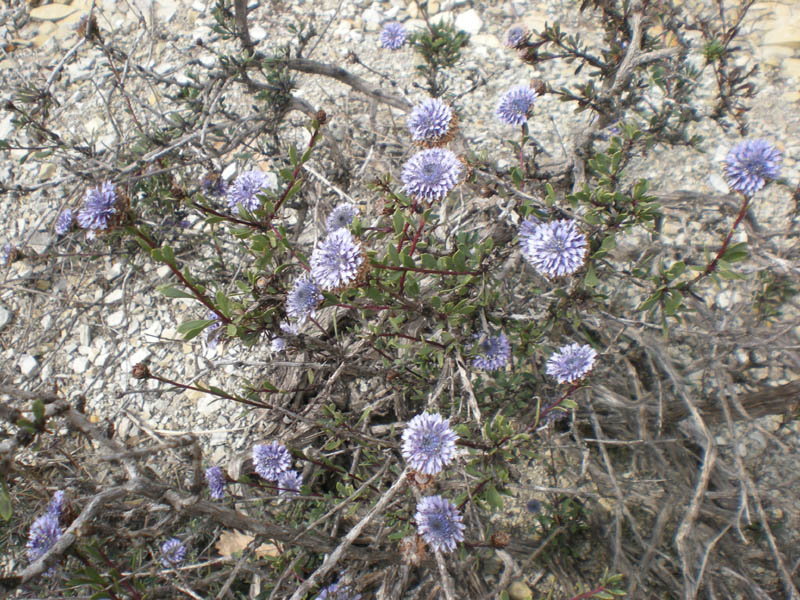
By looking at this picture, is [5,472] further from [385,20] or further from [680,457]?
[385,20]

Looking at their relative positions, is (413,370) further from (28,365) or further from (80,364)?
(28,365)

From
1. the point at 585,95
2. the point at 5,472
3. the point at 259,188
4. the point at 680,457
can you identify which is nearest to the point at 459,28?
the point at 585,95

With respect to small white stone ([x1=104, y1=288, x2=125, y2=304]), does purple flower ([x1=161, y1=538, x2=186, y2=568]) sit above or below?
below

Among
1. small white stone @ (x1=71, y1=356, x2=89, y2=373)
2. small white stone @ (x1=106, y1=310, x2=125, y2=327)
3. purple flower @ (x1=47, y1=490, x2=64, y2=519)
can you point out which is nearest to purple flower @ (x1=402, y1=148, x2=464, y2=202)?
purple flower @ (x1=47, y1=490, x2=64, y2=519)

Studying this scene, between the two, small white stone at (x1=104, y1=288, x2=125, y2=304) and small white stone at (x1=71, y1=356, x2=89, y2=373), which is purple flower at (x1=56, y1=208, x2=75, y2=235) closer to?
small white stone at (x1=104, y1=288, x2=125, y2=304)

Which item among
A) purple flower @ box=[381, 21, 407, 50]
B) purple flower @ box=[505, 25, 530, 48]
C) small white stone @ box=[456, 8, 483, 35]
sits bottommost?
purple flower @ box=[505, 25, 530, 48]

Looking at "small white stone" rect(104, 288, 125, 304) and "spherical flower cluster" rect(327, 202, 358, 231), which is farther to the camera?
"small white stone" rect(104, 288, 125, 304)
